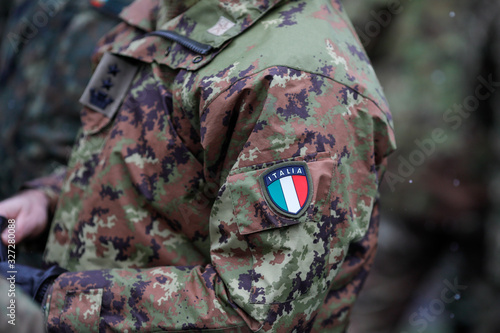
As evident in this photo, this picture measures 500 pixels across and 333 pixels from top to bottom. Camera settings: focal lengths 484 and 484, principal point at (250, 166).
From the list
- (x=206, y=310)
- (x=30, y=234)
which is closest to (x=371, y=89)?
(x=206, y=310)

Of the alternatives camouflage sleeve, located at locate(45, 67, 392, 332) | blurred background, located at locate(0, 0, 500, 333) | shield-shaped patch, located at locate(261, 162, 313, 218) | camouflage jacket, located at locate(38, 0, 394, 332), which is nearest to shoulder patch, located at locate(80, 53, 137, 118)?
camouflage jacket, located at locate(38, 0, 394, 332)

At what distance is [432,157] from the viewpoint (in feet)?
11.0

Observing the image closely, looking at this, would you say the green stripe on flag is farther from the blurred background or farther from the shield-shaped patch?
the blurred background

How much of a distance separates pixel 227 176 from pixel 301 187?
18cm

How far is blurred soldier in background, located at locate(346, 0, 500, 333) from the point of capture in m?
3.14

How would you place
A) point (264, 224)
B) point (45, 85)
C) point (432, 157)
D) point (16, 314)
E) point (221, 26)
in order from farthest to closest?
point (432, 157) < point (45, 85) < point (221, 26) < point (264, 224) < point (16, 314)

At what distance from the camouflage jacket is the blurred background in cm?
198

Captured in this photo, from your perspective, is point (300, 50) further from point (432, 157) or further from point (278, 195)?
point (432, 157)

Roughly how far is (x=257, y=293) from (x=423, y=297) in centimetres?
253

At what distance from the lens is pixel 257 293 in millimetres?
1051

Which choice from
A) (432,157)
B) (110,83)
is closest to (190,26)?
(110,83)

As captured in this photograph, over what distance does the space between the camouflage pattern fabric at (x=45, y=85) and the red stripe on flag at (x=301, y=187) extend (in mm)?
1255

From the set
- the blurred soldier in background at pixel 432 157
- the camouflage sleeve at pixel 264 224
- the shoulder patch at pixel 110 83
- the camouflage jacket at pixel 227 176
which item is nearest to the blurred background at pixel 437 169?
the blurred soldier in background at pixel 432 157

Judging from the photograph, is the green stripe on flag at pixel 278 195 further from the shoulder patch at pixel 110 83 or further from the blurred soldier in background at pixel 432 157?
the blurred soldier in background at pixel 432 157
